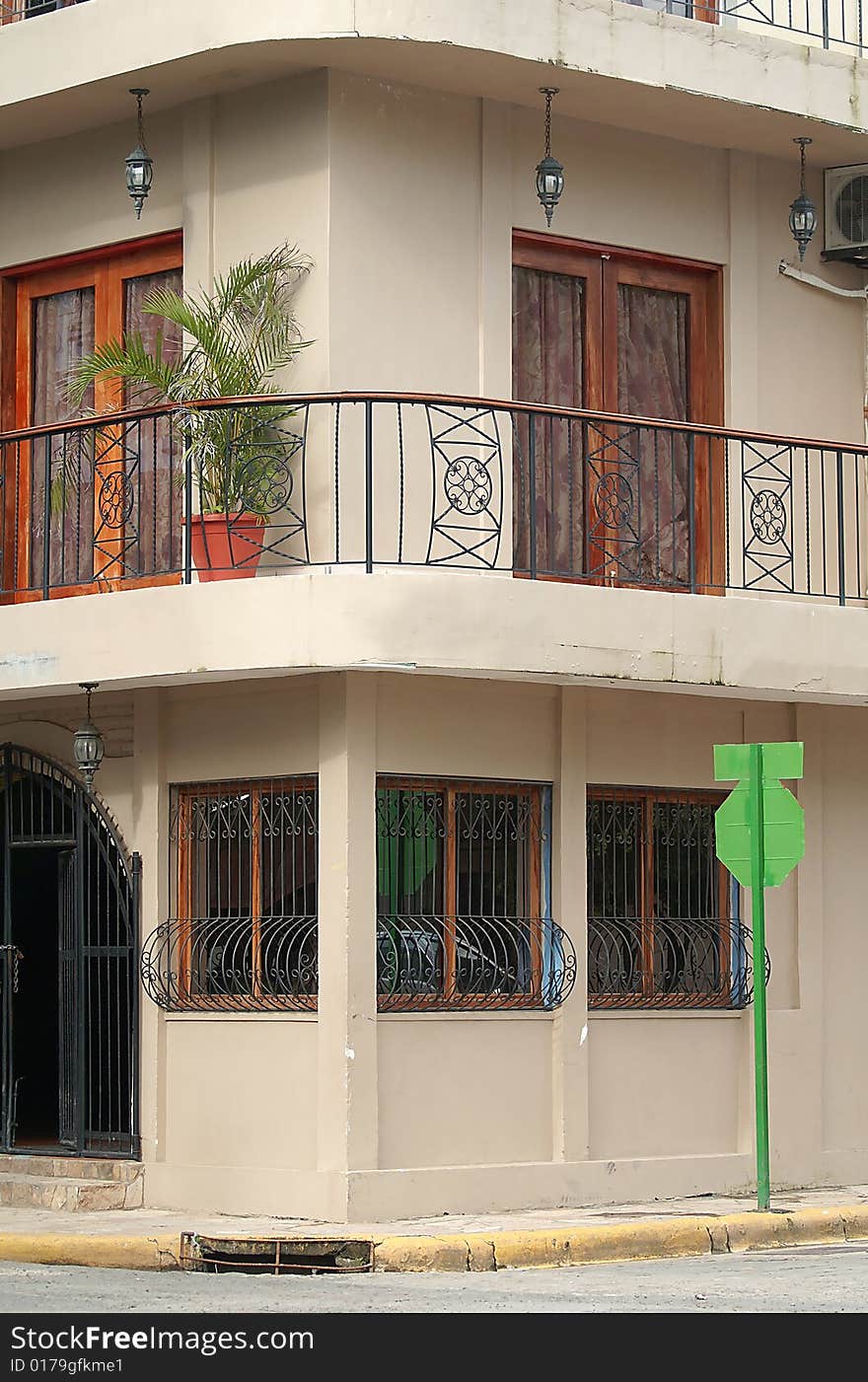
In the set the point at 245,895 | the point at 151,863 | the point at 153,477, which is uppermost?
the point at 153,477

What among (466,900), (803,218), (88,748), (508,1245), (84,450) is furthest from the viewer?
(803,218)

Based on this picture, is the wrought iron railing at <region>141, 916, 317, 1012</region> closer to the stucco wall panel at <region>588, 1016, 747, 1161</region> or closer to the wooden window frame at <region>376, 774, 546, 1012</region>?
the wooden window frame at <region>376, 774, 546, 1012</region>

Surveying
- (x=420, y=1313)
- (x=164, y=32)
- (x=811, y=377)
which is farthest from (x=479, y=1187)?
(x=164, y=32)

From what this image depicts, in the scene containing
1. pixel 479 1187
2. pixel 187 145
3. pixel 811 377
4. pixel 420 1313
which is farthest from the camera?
pixel 811 377

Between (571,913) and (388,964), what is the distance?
1.40 m

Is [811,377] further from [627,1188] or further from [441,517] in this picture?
[627,1188]

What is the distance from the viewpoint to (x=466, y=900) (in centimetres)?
1605

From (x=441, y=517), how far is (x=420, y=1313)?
578cm

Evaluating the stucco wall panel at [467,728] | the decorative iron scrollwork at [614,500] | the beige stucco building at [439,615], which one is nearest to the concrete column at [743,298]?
the beige stucco building at [439,615]

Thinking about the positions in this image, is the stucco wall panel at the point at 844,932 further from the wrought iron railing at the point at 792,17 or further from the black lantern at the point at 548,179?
the wrought iron railing at the point at 792,17

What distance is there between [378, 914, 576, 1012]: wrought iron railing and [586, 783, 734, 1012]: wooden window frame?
40 centimetres

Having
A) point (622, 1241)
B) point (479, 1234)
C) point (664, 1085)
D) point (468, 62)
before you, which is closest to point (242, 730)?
point (664, 1085)

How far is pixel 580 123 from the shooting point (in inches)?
673

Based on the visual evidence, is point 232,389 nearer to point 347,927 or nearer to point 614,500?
point 614,500
